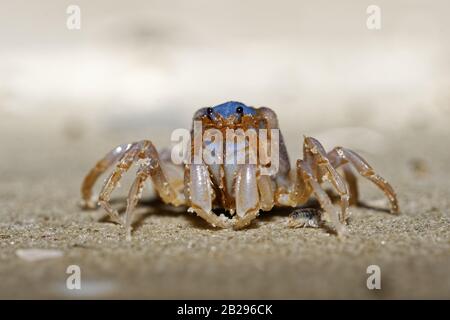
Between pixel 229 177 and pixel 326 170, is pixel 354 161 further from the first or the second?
pixel 229 177

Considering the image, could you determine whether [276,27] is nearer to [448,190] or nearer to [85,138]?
[85,138]

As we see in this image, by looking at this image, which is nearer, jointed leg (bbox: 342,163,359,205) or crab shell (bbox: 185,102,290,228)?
crab shell (bbox: 185,102,290,228)

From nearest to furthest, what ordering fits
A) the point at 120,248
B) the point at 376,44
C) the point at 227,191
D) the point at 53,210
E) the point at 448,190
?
the point at 120,248 → the point at 227,191 → the point at 53,210 → the point at 448,190 → the point at 376,44

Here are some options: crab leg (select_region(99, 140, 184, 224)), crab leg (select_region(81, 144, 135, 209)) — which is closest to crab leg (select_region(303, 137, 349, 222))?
crab leg (select_region(99, 140, 184, 224))

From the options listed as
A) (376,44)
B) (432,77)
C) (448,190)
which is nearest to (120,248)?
(448,190)

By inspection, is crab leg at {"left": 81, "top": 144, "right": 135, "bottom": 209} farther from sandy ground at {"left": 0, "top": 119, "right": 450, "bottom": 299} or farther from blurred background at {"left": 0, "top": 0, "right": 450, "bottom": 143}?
blurred background at {"left": 0, "top": 0, "right": 450, "bottom": 143}

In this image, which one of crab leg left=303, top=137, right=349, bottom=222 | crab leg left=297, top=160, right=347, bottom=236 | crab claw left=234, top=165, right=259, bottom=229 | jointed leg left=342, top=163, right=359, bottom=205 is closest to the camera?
crab leg left=297, top=160, right=347, bottom=236
